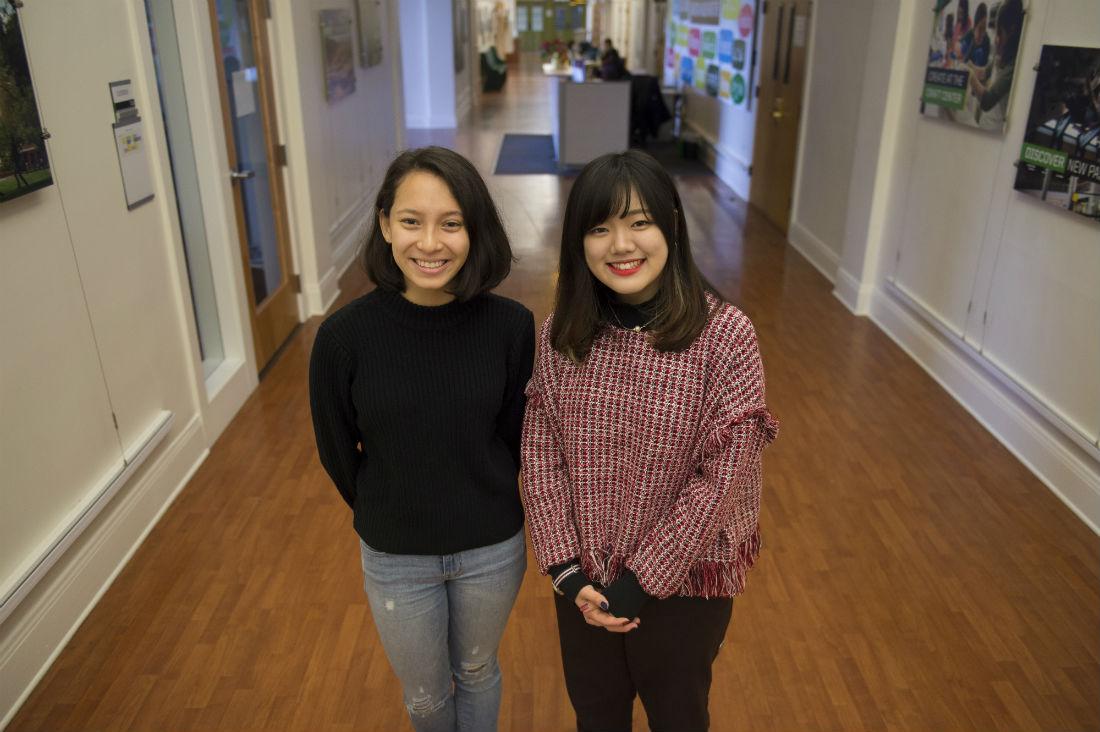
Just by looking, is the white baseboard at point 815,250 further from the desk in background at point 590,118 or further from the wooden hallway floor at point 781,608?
the desk in background at point 590,118

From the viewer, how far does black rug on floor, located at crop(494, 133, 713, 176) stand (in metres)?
9.64

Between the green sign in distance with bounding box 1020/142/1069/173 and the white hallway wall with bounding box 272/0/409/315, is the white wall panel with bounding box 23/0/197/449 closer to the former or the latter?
the white hallway wall with bounding box 272/0/409/315

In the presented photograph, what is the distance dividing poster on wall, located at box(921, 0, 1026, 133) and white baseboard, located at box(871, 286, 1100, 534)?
1105 mm

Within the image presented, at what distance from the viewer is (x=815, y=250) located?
626cm

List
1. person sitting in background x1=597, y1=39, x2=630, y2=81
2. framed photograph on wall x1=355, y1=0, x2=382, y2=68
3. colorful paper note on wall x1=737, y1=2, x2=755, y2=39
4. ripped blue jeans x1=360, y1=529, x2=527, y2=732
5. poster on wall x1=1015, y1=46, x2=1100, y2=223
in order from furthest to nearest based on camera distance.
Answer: person sitting in background x1=597, y1=39, x2=630, y2=81
colorful paper note on wall x1=737, y1=2, x2=755, y2=39
framed photograph on wall x1=355, y1=0, x2=382, y2=68
poster on wall x1=1015, y1=46, x2=1100, y2=223
ripped blue jeans x1=360, y1=529, x2=527, y2=732

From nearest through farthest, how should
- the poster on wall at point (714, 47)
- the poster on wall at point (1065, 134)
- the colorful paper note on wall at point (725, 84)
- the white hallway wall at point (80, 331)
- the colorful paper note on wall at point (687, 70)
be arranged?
1. the white hallway wall at point (80, 331)
2. the poster on wall at point (1065, 134)
3. the poster on wall at point (714, 47)
4. the colorful paper note on wall at point (725, 84)
5. the colorful paper note on wall at point (687, 70)

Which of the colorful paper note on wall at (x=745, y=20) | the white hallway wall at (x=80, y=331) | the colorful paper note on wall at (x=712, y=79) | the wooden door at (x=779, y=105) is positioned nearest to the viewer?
the white hallway wall at (x=80, y=331)

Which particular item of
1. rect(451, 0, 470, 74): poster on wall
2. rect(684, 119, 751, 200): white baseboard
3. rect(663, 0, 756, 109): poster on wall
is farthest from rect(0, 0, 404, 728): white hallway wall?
rect(451, 0, 470, 74): poster on wall

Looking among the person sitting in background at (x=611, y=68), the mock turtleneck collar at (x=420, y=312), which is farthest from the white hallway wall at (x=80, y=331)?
the person sitting in background at (x=611, y=68)

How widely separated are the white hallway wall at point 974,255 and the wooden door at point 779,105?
799 mm

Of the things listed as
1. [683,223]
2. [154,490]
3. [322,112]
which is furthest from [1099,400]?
[322,112]

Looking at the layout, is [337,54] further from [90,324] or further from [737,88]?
[737,88]

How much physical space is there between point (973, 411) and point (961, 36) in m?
1.84

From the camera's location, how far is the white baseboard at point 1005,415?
3082 millimetres
